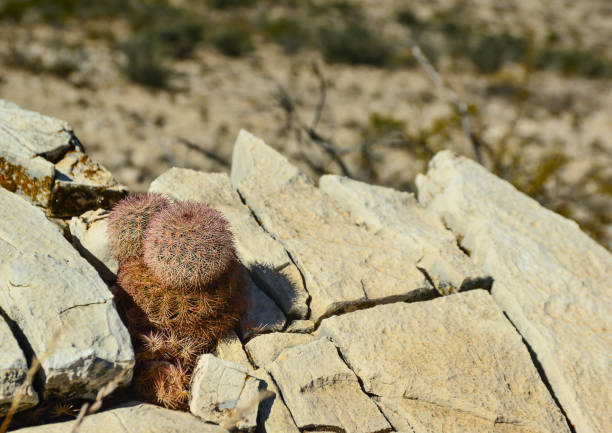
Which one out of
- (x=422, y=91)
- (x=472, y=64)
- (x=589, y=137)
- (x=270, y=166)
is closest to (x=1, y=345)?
(x=270, y=166)

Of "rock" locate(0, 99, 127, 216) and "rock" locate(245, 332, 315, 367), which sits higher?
"rock" locate(0, 99, 127, 216)

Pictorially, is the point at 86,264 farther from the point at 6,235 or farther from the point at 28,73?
the point at 28,73

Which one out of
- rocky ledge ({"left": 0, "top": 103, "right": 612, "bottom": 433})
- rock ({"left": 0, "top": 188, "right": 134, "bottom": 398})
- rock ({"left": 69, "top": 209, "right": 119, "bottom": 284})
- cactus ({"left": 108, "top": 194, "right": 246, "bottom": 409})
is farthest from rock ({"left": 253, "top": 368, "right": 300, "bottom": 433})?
rock ({"left": 69, "top": 209, "right": 119, "bottom": 284})

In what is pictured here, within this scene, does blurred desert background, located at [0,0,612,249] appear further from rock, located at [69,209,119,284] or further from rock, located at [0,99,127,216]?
rock, located at [69,209,119,284]

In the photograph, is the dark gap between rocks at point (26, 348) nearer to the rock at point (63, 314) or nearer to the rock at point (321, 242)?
the rock at point (63, 314)

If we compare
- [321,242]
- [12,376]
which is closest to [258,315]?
[321,242]

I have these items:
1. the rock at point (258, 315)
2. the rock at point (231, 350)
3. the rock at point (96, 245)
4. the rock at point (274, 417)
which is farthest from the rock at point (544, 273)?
the rock at point (96, 245)

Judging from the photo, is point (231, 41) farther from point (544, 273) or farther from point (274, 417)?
point (274, 417)
